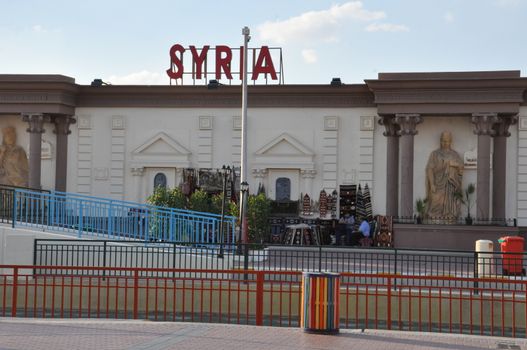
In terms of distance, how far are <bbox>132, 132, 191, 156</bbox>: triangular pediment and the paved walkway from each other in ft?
59.0

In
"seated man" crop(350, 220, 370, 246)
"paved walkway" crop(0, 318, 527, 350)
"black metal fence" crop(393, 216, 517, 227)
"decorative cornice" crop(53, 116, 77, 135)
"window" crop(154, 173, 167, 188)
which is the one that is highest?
"decorative cornice" crop(53, 116, 77, 135)

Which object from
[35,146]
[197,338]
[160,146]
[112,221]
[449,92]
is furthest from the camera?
[160,146]

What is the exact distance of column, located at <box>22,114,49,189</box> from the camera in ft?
107

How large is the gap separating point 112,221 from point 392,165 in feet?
35.8

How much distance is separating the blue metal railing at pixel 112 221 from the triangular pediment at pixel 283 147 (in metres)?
7.08

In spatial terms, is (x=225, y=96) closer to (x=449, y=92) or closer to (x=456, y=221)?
(x=449, y=92)

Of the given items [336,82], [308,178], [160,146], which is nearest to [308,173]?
[308,178]

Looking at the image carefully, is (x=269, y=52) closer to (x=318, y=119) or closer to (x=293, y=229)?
(x=318, y=119)

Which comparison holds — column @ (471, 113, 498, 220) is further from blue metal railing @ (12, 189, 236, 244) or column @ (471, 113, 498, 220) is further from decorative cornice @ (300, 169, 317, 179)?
blue metal railing @ (12, 189, 236, 244)

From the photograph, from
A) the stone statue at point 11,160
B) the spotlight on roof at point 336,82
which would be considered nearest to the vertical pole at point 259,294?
the spotlight on roof at point 336,82

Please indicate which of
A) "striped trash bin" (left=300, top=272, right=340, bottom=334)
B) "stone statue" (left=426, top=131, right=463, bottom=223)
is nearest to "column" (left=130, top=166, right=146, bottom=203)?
"stone statue" (left=426, top=131, right=463, bottom=223)

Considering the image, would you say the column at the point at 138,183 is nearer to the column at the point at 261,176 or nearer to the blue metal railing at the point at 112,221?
the column at the point at 261,176

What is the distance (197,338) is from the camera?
44.8 feet

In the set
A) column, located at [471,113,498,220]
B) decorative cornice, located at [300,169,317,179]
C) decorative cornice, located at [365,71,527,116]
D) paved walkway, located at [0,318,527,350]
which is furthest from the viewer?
decorative cornice, located at [300,169,317,179]
